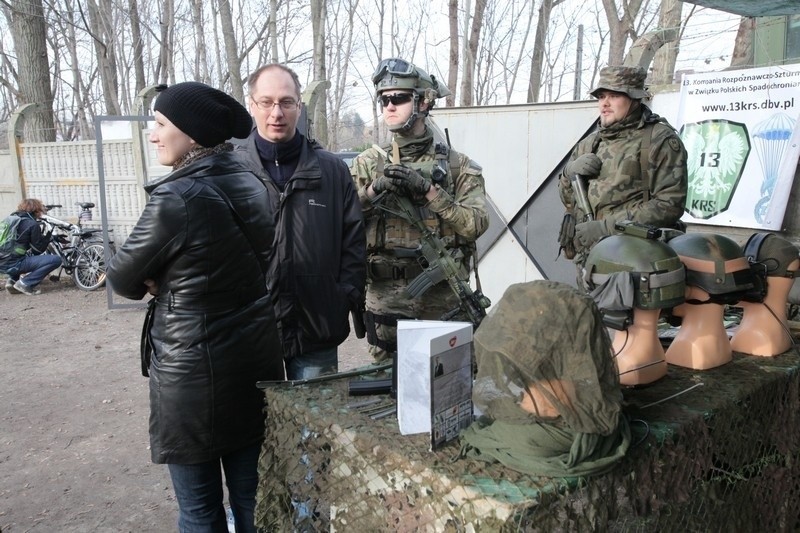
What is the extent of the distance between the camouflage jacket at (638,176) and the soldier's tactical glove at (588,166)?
32mm

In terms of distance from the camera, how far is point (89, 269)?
8180 millimetres

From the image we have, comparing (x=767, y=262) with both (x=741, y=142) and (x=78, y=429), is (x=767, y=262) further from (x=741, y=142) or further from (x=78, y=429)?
(x=78, y=429)

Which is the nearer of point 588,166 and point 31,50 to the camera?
point 588,166

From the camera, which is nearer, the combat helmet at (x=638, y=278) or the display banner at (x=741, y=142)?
the combat helmet at (x=638, y=278)

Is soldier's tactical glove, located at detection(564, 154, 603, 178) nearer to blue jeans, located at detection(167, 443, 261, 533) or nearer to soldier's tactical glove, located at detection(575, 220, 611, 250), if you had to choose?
soldier's tactical glove, located at detection(575, 220, 611, 250)

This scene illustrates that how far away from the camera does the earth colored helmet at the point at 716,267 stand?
1871mm

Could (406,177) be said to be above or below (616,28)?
below

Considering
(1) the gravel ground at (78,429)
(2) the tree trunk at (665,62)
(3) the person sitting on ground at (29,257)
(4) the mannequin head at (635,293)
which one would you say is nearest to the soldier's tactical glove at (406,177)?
(4) the mannequin head at (635,293)

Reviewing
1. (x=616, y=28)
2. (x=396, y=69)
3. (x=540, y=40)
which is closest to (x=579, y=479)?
(x=396, y=69)

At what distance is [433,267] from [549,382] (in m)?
1.52

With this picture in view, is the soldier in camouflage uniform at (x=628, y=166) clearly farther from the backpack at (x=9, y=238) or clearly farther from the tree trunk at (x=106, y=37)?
the tree trunk at (x=106, y=37)

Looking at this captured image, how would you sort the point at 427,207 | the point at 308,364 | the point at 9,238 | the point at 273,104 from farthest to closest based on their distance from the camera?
1. the point at 9,238
2. the point at 427,207
3. the point at 308,364
4. the point at 273,104

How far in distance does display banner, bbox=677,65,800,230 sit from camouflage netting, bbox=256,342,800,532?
8.27 feet

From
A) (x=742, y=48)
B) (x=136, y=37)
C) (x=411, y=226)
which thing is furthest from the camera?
(x=136, y=37)
